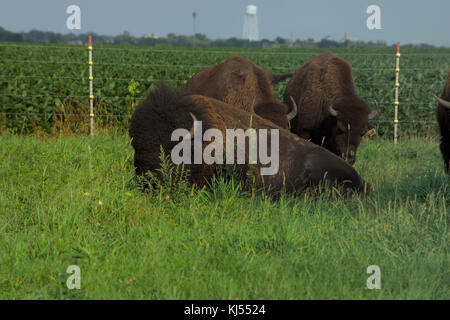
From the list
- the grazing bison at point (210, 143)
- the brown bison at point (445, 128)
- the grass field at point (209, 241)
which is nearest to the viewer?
the grass field at point (209, 241)

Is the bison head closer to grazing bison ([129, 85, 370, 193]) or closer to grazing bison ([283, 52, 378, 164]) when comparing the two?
grazing bison ([283, 52, 378, 164])

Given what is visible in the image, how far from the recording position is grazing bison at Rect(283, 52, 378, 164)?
7.97m

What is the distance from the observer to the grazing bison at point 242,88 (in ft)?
25.0

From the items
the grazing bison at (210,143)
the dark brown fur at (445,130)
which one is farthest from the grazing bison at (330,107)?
the grazing bison at (210,143)

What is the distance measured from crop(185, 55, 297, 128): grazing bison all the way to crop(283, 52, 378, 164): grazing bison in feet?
2.80

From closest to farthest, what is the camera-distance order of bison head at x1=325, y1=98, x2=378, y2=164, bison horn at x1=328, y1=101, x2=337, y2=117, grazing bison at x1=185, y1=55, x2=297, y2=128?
1. grazing bison at x1=185, y1=55, x2=297, y2=128
2. bison head at x1=325, y1=98, x2=378, y2=164
3. bison horn at x1=328, y1=101, x2=337, y2=117

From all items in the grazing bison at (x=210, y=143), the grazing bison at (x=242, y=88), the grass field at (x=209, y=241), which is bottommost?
the grass field at (x=209, y=241)

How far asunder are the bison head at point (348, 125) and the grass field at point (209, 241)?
1.65m

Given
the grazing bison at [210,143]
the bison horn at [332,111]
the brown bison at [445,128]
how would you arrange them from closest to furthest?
the grazing bison at [210,143], the brown bison at [445,128], the bison horn at [332,111]

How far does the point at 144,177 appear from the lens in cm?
538

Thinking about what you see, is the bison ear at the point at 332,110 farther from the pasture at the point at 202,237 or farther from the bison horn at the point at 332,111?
the pasture at the point at 202,237

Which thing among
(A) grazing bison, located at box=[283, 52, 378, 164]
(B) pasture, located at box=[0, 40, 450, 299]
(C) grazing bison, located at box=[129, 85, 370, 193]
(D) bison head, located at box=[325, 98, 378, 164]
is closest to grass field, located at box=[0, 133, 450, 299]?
(B) pasture, located at box=[0, 40, 450, 299]

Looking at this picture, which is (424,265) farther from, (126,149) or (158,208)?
(126,149)

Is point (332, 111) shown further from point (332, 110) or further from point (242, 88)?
point (242, 88)
